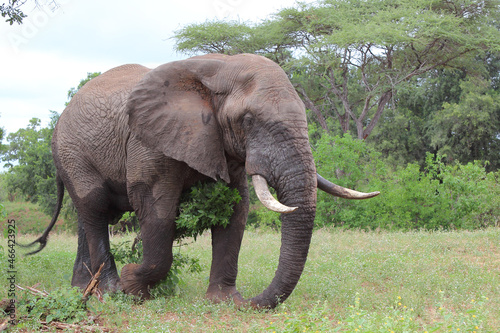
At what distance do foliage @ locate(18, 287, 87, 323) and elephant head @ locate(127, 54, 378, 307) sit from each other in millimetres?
1902

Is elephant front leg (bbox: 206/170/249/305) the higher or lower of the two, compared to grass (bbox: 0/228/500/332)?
higher

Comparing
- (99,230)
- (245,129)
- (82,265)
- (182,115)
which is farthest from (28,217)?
(245,129)

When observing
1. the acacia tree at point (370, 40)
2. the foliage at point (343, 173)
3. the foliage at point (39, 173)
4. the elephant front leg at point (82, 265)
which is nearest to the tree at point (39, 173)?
the foliage at point (39, 173)

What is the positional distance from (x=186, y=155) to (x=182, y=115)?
0.48m

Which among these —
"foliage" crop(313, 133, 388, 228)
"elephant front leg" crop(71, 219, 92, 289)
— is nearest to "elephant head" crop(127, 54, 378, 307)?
"elephant front leg" crop(71, 219, 92, 289)

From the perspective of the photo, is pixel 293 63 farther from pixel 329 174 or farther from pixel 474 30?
pixel 329 174

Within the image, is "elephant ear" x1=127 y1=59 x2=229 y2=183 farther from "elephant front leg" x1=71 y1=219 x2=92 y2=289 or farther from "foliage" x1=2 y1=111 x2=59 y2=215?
"foliage" x1=2 y1=111 x2=59 y2=215

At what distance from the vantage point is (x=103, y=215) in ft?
26.1

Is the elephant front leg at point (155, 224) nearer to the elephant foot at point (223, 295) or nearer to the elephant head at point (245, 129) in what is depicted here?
the elephant head at point (245, 129)

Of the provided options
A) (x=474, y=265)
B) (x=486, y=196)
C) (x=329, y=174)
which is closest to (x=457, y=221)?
(x=486, y=196)

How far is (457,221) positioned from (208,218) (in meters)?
13.2

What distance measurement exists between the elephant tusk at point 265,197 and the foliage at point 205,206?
0.95 metres

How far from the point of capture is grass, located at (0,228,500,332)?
563cm

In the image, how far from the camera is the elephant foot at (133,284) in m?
7.13
